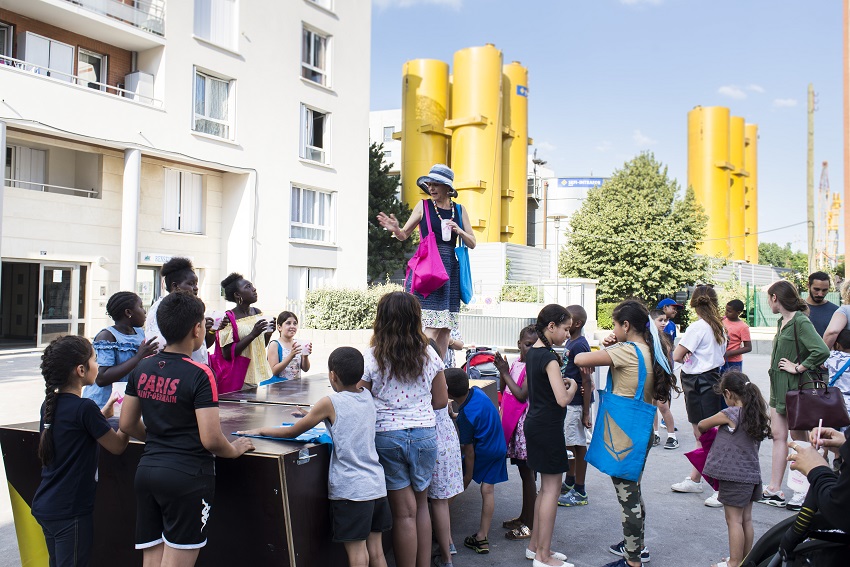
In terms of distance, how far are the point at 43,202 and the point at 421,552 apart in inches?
688

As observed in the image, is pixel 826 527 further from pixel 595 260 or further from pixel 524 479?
pixel 595 260

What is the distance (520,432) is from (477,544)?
0.95 meters

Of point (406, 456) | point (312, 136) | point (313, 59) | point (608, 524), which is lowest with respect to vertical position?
point (608, 524)

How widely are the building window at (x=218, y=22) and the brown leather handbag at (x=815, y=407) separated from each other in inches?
807

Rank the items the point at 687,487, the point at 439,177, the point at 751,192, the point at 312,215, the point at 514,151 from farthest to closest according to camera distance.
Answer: the point at 751,192, the point at 514,151, the point at 312,215, the point at 687,487, the point at 439,177

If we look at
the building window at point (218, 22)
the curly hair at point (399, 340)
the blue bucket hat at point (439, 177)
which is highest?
the building window at point (218, 22)

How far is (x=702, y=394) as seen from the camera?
638 centimetres

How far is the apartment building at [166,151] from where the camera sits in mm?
17641

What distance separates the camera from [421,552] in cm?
409

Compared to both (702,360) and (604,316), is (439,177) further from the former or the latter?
(604,316)

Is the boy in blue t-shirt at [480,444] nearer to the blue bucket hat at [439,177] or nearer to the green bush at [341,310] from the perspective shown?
the blue bucket hat at [439,177]

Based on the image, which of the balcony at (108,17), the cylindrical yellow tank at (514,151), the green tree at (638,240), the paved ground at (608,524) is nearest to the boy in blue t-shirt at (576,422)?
the paved ground at (608,524)

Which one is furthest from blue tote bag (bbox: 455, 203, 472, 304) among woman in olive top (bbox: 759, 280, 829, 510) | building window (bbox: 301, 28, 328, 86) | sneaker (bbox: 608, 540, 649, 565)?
building window (bbox: 301, 28, 328, 86)

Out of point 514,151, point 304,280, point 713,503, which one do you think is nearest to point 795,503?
point 713,503
